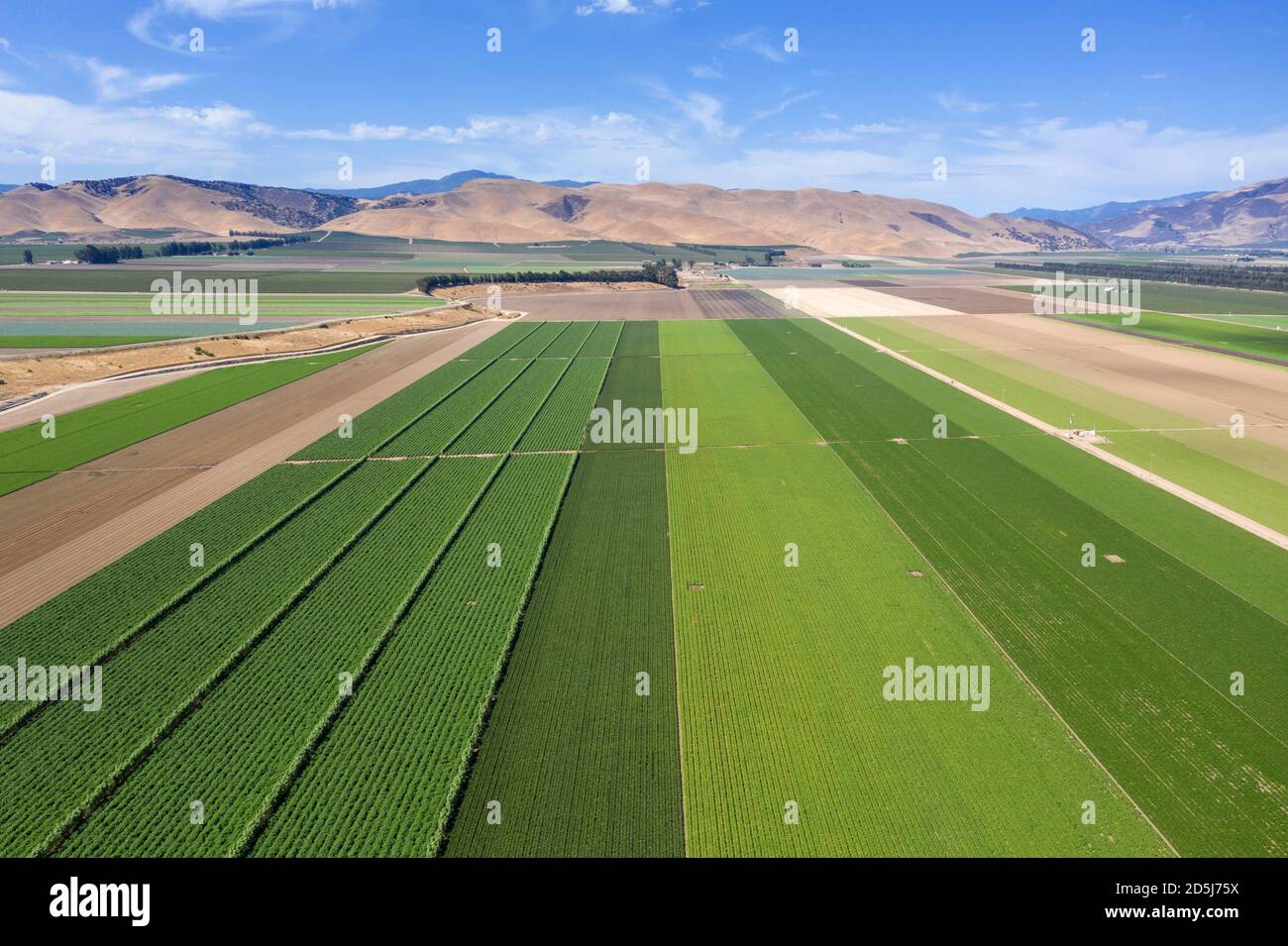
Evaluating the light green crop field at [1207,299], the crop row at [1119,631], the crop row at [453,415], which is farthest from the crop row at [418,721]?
the light green crop field at [1207,299]

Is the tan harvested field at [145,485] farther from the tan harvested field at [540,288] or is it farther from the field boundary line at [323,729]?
the tan harvested field at [540,288]

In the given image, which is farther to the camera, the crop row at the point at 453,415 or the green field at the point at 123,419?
the crop row at the point at 453,415

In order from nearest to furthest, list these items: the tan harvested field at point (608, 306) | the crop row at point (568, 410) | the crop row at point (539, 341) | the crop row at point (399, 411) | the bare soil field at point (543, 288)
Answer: the crop row at point (399, 411), the crop row at point (568, 410), the crop row at point (539, 341), the tan harvested field at point (608, 306), the bare soil field at point (543, 288)

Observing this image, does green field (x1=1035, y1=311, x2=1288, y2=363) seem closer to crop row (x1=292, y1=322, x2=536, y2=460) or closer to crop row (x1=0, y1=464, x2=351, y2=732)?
crop row (x1=292, y1=322, x2=536, y2=460)

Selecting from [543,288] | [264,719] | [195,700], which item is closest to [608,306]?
[543,288]

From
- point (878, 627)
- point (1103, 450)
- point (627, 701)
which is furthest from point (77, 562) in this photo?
point (1103, 450)

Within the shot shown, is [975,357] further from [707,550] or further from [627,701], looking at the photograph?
[627,701]

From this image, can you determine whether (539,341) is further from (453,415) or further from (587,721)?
(587,721)
